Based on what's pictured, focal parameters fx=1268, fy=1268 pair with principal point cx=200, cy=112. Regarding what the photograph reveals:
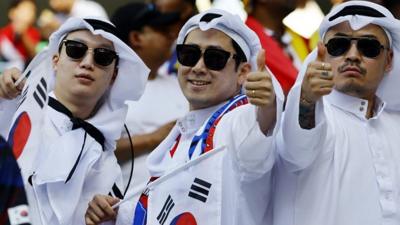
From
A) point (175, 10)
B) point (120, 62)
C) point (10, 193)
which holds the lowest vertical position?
point (10, 193)

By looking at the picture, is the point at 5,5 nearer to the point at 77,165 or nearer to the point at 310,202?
the point at 77,165

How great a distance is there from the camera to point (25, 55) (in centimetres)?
1202

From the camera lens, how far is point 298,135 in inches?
216

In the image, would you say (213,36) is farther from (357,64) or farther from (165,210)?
(165,210)

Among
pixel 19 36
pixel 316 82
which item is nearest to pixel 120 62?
pixel 316 82

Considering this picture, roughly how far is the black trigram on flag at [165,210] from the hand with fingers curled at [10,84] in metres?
1.13

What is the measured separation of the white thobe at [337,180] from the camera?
568cm

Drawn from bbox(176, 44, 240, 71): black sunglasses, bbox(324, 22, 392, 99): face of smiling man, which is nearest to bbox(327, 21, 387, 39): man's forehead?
bbox(324, 22, 392, 99): face of smiling man

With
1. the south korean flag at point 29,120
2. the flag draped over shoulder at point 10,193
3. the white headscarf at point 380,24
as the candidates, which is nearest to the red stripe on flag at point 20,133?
the south korean flag at point 29,120

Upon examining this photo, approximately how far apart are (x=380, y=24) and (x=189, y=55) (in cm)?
93

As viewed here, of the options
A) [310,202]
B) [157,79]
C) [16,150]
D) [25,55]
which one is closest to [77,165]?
[16,150]

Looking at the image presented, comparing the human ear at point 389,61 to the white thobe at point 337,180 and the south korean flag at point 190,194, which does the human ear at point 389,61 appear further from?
the south korean flag at point 190,194

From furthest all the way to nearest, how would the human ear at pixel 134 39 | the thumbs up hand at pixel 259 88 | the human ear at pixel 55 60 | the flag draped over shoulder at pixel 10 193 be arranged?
the human ear at pixel 134 39 → the human ear at pixel 55 60 → the thumbs up hand at pixel 259 88 → the flag draped over shoulder at pixel 10 193

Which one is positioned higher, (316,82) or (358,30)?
(358,30)
